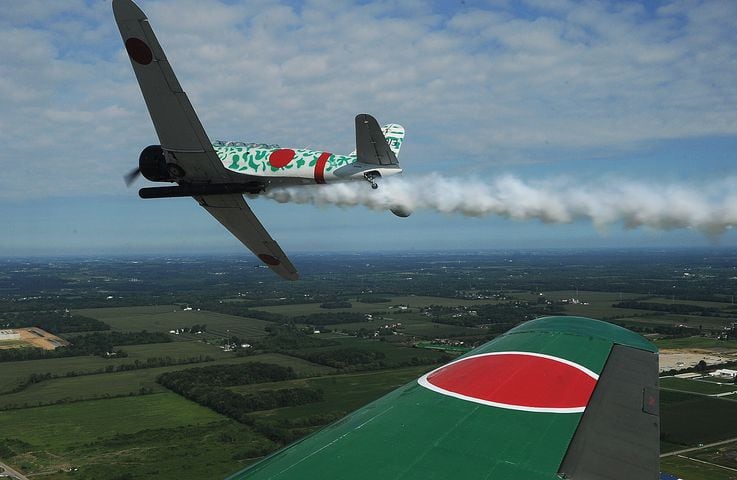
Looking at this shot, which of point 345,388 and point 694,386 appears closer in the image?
point 694,386

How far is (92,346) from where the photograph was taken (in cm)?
10300

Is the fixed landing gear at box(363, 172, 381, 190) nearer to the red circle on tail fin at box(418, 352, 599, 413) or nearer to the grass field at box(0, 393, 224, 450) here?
the red circle on tail fin at box(418, 352, 599, 413)

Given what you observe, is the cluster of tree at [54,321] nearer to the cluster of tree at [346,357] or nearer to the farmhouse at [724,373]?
the cluster of tree at [346,357]

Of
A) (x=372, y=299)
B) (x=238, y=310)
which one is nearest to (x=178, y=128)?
(x=238, y=310)

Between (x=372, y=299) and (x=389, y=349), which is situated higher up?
(x=372, y=299)

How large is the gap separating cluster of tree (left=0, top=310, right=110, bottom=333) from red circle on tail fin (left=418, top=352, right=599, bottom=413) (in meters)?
129

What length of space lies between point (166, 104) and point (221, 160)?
11.0 feet

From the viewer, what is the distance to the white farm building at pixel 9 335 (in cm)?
11235

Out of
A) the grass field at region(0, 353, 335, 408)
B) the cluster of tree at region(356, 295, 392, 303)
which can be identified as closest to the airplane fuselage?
the grass field at region(0, 353, 335, 408)

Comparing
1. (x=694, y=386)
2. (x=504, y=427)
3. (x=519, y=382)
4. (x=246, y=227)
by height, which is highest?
(x=246, y=227)

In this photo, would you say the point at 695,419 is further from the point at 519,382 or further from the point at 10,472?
the point at 10,472

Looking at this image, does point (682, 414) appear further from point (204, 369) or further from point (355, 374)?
point (204, 369)

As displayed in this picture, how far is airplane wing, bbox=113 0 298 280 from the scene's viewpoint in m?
14.9

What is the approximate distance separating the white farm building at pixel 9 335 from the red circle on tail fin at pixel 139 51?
116708mm
